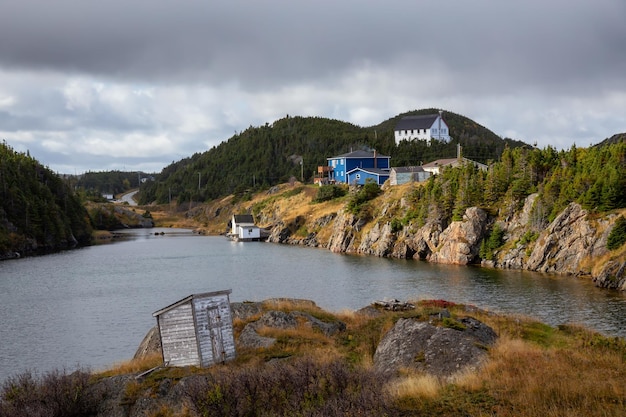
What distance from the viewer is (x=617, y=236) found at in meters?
63.7

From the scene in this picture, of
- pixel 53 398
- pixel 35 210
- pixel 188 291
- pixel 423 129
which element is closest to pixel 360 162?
pixel 423 129

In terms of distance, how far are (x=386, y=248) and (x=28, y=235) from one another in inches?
3049

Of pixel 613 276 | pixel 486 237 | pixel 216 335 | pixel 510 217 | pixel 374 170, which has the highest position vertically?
pixel 374 170

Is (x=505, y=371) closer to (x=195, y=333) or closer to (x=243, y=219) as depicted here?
(x=195, y=333)

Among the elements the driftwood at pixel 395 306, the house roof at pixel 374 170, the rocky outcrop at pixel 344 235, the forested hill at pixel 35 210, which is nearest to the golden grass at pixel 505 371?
the driftwood at pixel 395 306

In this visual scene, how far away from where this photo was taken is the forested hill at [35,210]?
4788 inches

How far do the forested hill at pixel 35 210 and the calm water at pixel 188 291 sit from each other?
2265 centimetres

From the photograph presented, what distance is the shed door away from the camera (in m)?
25.5

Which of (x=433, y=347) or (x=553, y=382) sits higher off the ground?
(x=553, y=382)

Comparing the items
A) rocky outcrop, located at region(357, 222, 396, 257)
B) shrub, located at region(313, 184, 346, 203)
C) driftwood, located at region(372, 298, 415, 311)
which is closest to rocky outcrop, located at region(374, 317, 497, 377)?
driftwood, located at region(372, 298, 415, 311)

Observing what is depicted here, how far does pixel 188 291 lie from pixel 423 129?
124 meters

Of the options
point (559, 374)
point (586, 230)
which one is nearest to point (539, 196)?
point (586, 230)

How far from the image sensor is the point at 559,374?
1706 centimetres

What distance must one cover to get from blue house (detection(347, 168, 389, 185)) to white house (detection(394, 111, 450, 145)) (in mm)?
37214
